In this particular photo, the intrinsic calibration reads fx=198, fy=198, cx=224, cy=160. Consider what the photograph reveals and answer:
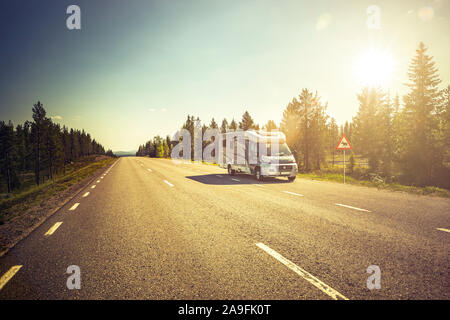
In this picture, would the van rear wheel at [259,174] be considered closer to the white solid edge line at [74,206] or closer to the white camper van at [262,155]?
the white camper van at [262,155]

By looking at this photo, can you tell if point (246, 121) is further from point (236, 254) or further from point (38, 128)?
point (236, 254)

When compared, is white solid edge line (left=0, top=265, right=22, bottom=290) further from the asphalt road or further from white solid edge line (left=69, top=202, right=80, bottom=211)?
white solid edge line (left=69, top=202, right=80, bottom=211)

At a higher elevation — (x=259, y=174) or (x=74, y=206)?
(x=259, y=174)

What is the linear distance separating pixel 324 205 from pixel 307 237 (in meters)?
3.06

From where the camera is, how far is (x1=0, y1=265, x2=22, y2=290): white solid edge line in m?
2.63

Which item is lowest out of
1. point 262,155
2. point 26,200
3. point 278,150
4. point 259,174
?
point 26,200

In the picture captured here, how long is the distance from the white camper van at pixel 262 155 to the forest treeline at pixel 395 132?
8.13 m

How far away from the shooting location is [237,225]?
4.73m

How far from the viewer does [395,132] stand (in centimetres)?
2861

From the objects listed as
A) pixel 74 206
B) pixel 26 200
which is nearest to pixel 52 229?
pixel 74 206

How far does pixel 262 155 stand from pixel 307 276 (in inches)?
424

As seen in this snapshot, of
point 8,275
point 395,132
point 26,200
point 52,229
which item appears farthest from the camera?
point 395,132

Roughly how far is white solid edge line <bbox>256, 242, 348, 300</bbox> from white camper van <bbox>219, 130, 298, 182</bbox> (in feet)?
30.6
